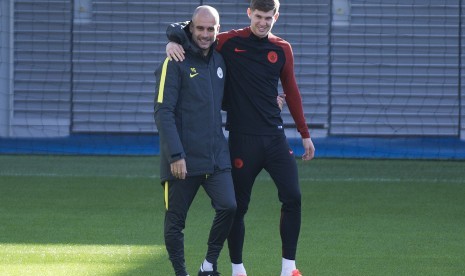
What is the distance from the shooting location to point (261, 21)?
21.6 feet

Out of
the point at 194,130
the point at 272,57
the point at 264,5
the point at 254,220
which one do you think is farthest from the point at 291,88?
the point at 254,220

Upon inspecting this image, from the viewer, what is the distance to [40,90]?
16.3 m

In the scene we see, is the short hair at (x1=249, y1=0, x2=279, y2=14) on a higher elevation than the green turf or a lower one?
higher

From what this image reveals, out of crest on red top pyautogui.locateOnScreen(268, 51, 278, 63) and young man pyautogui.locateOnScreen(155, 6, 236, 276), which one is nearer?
young man pyautogui.locateOnScreen(155, 6, 236, 276)

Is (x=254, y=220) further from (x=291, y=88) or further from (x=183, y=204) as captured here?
(x=183, y=204)

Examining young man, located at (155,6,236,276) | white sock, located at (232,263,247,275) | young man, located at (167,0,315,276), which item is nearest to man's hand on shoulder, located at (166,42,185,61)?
young man, located at (155,6,236,276)

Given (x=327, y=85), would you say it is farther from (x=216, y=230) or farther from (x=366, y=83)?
(x=216, y=230)

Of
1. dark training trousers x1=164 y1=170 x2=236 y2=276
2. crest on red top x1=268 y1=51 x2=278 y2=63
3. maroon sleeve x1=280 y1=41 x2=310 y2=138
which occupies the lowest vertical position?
dark training trousers x1=164 y1=170 x2=236 y2=276

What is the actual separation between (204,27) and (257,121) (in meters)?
0.75

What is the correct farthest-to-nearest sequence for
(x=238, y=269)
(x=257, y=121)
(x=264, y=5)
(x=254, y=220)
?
(x=254, y=220) < (x=238, y=269) < (x=257, y=121) < (x=264, y=5)

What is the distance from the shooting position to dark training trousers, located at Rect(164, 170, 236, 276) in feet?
20.7

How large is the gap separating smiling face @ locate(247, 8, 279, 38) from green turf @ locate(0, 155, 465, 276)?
153cm

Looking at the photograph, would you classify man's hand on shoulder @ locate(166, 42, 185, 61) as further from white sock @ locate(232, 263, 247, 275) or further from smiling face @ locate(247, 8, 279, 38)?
white sock @ locate(232, 263, 247, 275)

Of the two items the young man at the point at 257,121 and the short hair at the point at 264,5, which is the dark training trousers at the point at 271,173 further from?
the short hair at the point at 264,5
